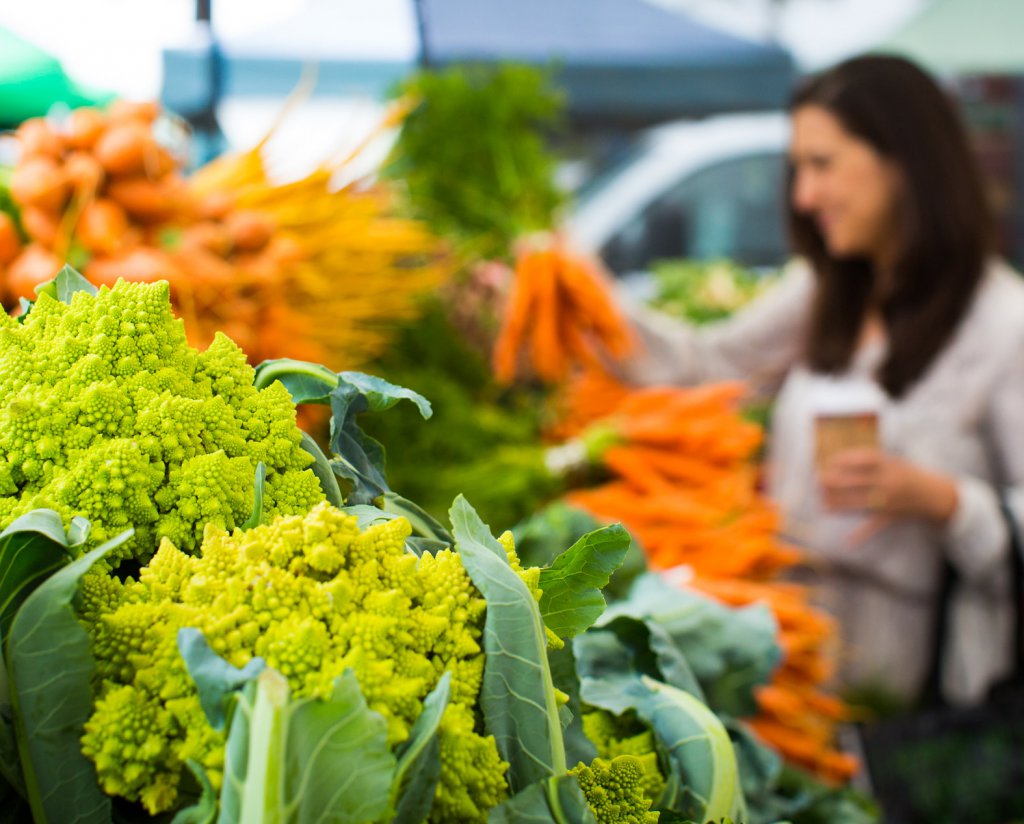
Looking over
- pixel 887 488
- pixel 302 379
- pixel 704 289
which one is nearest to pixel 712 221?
pixel 704 289

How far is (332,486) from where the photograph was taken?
0.54m

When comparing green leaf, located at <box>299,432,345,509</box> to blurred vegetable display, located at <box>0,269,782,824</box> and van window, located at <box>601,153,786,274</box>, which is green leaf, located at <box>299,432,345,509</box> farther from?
van window, located at <box>601,153,786,274</box>

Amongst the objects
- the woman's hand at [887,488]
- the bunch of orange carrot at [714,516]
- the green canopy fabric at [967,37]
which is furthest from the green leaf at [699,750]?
the green canopy fabric at [967,37]

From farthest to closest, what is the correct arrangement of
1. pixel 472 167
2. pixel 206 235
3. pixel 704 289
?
pixel 704 289, pixel 472 167, pixel 206 235

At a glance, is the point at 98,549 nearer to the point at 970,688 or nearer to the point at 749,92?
the point at 970,688

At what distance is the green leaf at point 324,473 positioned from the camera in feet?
1.77

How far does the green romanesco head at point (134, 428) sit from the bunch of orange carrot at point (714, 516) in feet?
3.06

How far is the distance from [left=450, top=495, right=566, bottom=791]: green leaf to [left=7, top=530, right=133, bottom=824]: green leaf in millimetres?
188

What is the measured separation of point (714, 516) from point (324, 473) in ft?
3.87

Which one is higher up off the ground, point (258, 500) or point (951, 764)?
point (258, 500)

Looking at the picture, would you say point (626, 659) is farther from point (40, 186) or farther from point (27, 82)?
point (27, 82)

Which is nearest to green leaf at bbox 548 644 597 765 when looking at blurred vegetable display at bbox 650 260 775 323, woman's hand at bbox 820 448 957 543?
woman's hand at bbox 820 448 957 543

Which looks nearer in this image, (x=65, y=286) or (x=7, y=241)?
(x=65, y=286)

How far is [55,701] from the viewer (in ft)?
1.43
